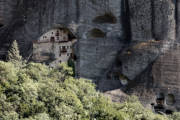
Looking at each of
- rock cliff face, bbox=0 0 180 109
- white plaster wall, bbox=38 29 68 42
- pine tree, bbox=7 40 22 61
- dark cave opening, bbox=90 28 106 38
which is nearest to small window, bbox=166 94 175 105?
rock cliff face, bbox=0 0 180 109

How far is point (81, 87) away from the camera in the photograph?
59.7 ft

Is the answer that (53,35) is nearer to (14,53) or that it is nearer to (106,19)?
(14,53)

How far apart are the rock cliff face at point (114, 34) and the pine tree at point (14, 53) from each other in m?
1.16

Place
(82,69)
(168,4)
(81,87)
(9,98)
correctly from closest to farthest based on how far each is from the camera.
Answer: (9,98) < (81,87) < (168,4) < (82,69)

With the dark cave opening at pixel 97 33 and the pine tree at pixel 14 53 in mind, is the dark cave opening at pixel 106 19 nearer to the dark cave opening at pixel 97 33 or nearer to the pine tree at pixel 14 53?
the dark cave opening at pixel 97 33

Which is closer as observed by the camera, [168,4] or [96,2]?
[168,4]

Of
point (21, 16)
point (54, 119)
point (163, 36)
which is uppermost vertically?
point (21, 16)

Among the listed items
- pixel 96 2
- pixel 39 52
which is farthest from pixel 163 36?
pixel 39 52

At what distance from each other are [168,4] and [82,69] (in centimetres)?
831

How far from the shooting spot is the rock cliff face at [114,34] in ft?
72.4

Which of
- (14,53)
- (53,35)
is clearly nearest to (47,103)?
(14,53)

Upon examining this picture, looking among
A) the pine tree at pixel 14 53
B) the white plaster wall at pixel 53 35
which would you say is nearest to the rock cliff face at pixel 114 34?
the white plaster wall at pixel 53 35

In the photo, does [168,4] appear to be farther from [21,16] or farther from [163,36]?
[21,16]

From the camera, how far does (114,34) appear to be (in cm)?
2453
